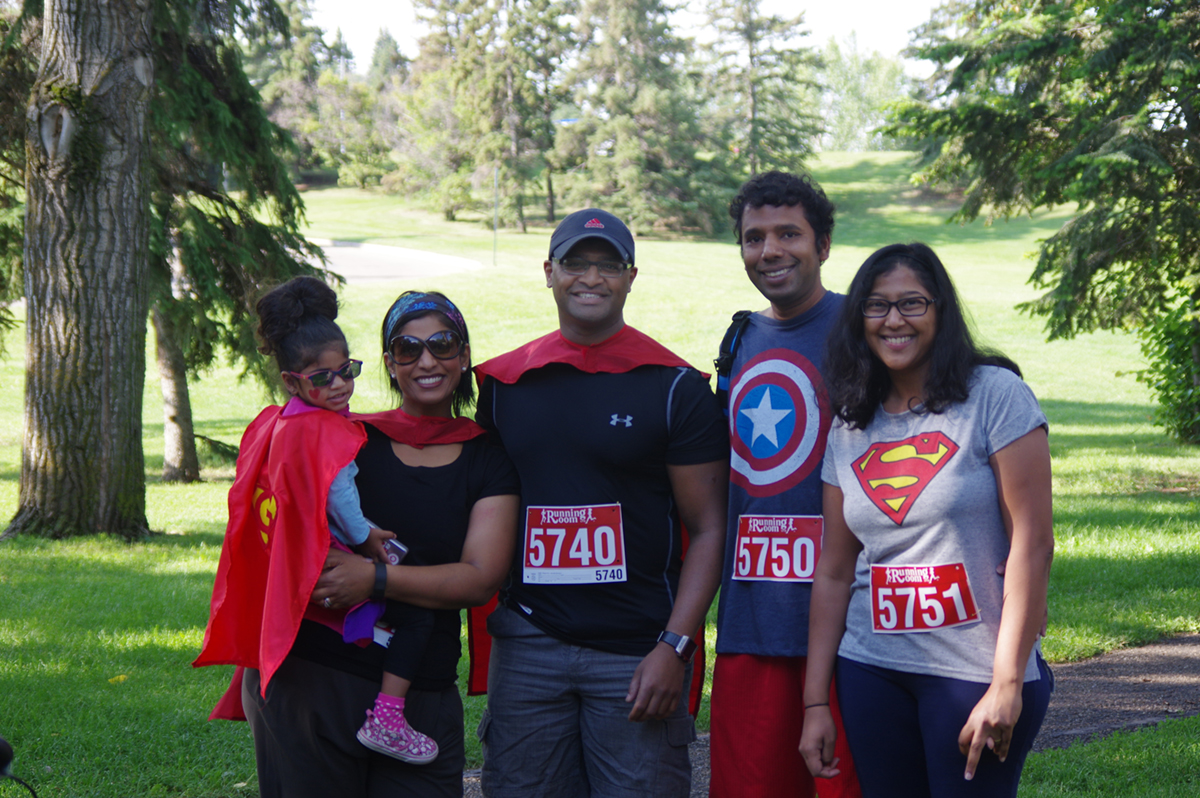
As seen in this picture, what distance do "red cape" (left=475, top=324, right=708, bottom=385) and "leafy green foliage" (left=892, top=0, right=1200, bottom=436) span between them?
9096 millimetres

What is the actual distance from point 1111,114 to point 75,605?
453 inches

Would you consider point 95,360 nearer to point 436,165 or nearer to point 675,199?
point 675,199

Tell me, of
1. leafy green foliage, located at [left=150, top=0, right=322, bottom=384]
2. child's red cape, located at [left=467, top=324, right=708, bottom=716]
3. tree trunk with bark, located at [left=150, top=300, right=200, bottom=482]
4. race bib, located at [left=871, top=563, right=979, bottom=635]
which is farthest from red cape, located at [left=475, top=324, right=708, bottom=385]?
tree trunk with bark, located at [left=150, top=300, right=200, bottom=482]

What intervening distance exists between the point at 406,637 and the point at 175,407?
1286 cm

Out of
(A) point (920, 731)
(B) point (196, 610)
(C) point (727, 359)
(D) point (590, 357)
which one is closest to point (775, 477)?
(C) point (727, 359)

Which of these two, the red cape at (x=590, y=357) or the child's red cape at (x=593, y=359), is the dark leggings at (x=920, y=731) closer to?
the child's red cape at (x=593, y=359)

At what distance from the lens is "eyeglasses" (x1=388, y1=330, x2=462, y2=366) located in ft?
9.64

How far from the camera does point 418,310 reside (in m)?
2.96

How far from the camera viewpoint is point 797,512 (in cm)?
302

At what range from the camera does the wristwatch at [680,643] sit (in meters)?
2.88

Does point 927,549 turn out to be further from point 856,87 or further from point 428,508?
point 856,87

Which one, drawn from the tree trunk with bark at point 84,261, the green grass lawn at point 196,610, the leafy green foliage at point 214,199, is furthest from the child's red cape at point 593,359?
the leafy green foliage at point 214,199

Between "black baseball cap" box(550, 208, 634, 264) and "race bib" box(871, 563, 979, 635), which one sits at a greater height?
"black baseball cap" box(550, 208, 634, 264)

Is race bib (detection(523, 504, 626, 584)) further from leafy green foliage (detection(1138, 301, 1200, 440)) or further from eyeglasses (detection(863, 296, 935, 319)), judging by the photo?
leafy green foliage (detection(1138, 301, 1200, 440))
